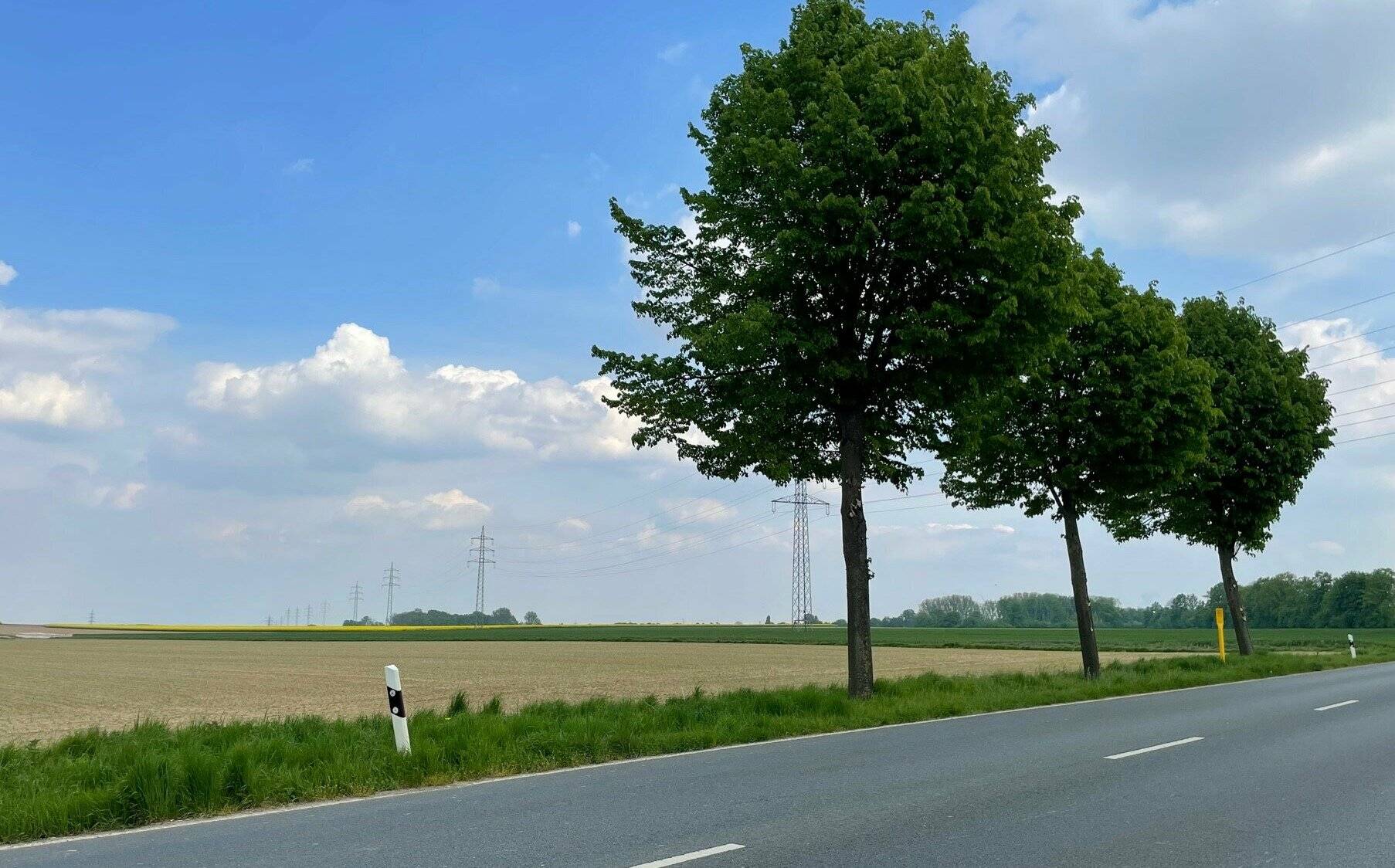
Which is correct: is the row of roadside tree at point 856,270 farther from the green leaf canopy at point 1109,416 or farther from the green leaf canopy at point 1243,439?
the green leaf canopy at point 1243,439

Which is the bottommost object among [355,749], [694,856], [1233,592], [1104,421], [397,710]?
[694,856]

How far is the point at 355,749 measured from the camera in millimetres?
9516

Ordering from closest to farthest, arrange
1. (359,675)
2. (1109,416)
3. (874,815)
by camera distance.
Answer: (874,815), (1109,416), (359,675)

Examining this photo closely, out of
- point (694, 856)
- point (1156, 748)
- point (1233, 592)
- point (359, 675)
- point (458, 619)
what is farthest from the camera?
point (458, 619)

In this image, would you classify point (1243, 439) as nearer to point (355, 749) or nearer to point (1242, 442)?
point (1242, 442)

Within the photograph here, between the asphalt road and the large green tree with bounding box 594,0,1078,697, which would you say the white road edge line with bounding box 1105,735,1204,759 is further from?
the large green tree with bounding box 594,0,1078,697

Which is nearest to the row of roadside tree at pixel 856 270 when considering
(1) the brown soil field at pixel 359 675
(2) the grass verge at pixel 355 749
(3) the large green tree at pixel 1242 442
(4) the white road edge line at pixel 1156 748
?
(2) the grass verge at pixel 355 749

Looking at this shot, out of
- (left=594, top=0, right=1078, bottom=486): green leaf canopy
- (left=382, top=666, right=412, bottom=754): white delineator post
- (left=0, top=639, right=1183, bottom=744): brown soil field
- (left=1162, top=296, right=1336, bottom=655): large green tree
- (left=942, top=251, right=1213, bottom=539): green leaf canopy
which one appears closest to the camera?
(left=382, top=666, right=412, bottom=754): white delineator post

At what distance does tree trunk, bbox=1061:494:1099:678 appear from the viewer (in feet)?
76.0

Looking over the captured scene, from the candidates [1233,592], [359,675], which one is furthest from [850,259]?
[359,675]

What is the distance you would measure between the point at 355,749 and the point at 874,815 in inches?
209

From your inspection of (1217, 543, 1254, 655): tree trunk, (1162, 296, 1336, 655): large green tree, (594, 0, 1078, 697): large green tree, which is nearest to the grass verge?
(594, 0, 1078, 697): large green tree

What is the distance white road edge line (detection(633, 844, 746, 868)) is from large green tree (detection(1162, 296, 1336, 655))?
27.9 m

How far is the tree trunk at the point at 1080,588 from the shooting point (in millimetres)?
23156
